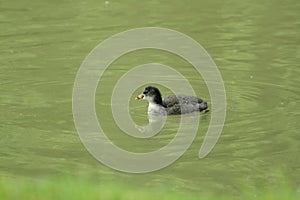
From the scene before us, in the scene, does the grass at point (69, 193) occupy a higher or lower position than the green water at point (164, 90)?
higher

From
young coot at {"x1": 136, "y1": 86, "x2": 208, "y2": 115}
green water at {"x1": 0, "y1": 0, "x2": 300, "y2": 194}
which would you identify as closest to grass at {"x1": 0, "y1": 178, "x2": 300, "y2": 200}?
green water at {"x1": 0, "y1": 0, "x2": 300, "y2": 194}

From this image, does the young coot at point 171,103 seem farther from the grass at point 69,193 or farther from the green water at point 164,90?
the grass at point 69,193

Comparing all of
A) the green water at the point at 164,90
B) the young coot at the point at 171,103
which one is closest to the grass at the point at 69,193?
the green water at the point at 164,90

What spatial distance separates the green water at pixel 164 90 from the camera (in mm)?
11094

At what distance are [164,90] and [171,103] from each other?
4.39 ft

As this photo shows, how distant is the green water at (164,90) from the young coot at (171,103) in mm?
243

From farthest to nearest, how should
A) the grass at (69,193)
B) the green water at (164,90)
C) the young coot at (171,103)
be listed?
the young coot at (171,103), the green water at (164,90), the grass at (69,193)

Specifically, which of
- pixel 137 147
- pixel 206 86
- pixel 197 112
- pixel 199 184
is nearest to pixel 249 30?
pixel 206 86

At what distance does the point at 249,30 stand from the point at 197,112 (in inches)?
229

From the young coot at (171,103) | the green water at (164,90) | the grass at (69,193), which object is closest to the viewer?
the grass at (69,193)

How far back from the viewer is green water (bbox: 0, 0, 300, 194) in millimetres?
11094

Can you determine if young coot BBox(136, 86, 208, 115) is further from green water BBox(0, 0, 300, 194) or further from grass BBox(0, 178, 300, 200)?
grass BBox(0, 178, 300, 200)

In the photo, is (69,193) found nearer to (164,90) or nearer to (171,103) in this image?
(171,103)

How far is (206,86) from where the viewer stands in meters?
15.3
